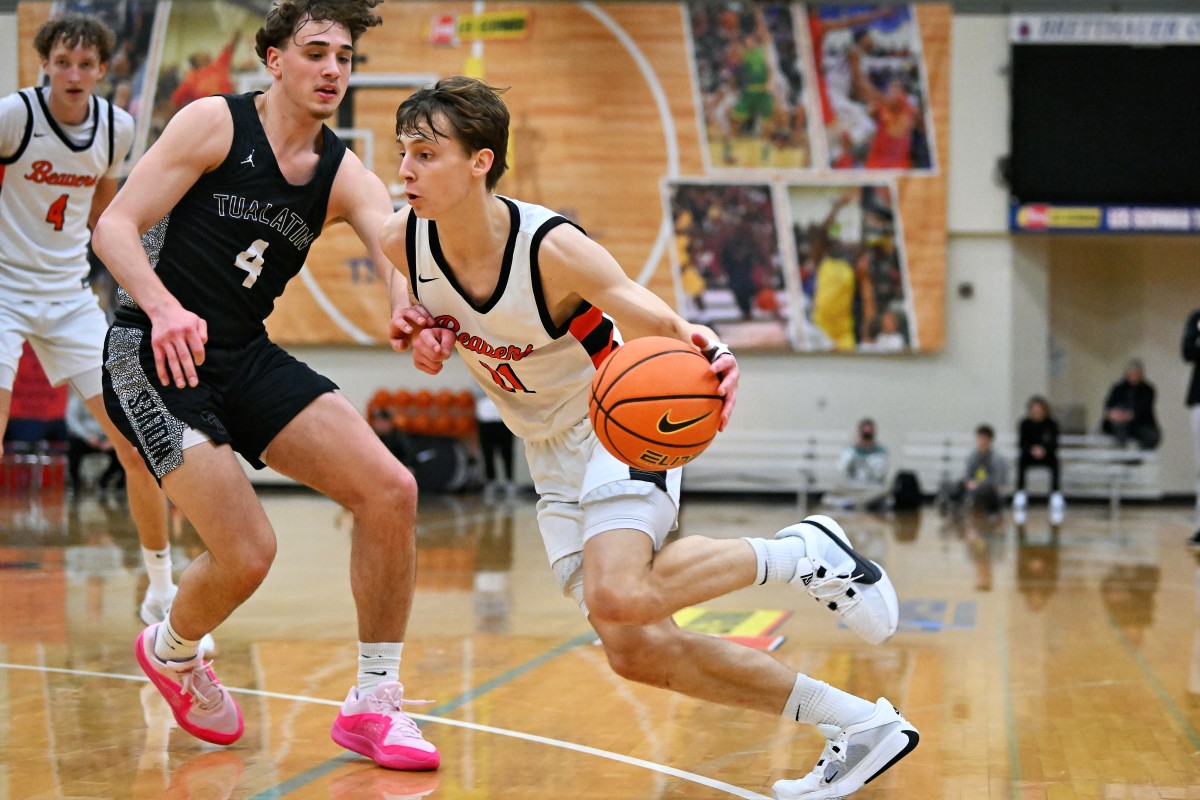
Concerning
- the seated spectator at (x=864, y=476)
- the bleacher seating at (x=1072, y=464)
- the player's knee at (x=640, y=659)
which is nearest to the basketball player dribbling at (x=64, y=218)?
the player's knee at (x=640, y=659)

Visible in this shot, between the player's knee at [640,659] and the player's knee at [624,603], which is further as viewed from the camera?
the player's knee at [640,659]

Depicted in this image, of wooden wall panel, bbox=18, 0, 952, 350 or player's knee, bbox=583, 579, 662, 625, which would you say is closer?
player's knee, bbox=583, 579, 662, 625

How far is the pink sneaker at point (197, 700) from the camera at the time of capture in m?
3.82

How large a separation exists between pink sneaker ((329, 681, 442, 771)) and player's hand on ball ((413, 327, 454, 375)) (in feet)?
3.29

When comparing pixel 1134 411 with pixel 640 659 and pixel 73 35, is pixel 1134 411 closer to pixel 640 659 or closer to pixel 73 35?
pixel 73 35

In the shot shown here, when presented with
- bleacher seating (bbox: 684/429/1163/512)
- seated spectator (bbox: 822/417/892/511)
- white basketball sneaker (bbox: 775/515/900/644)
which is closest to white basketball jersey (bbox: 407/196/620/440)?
white basketball sneaker (bbox: 775/515/900/644)

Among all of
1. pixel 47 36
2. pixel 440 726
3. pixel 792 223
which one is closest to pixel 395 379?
pixel 792 223

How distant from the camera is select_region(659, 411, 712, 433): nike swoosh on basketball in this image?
10.3 feet

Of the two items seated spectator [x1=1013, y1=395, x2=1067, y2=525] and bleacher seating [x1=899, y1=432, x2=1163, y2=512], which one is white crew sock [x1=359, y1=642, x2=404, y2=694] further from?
bleacher seating [x1=899, y1=432, x2=1163, y2=512]

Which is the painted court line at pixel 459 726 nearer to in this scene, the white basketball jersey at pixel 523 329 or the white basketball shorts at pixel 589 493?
the white basketball shorts at pixel 589 493

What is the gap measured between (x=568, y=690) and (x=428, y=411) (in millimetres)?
11500

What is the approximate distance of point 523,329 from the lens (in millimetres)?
3484

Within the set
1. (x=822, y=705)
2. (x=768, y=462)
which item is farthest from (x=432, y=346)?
(x=768, y=462)

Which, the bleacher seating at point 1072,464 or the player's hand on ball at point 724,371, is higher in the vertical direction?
the player's hand on ball at point 724,371
